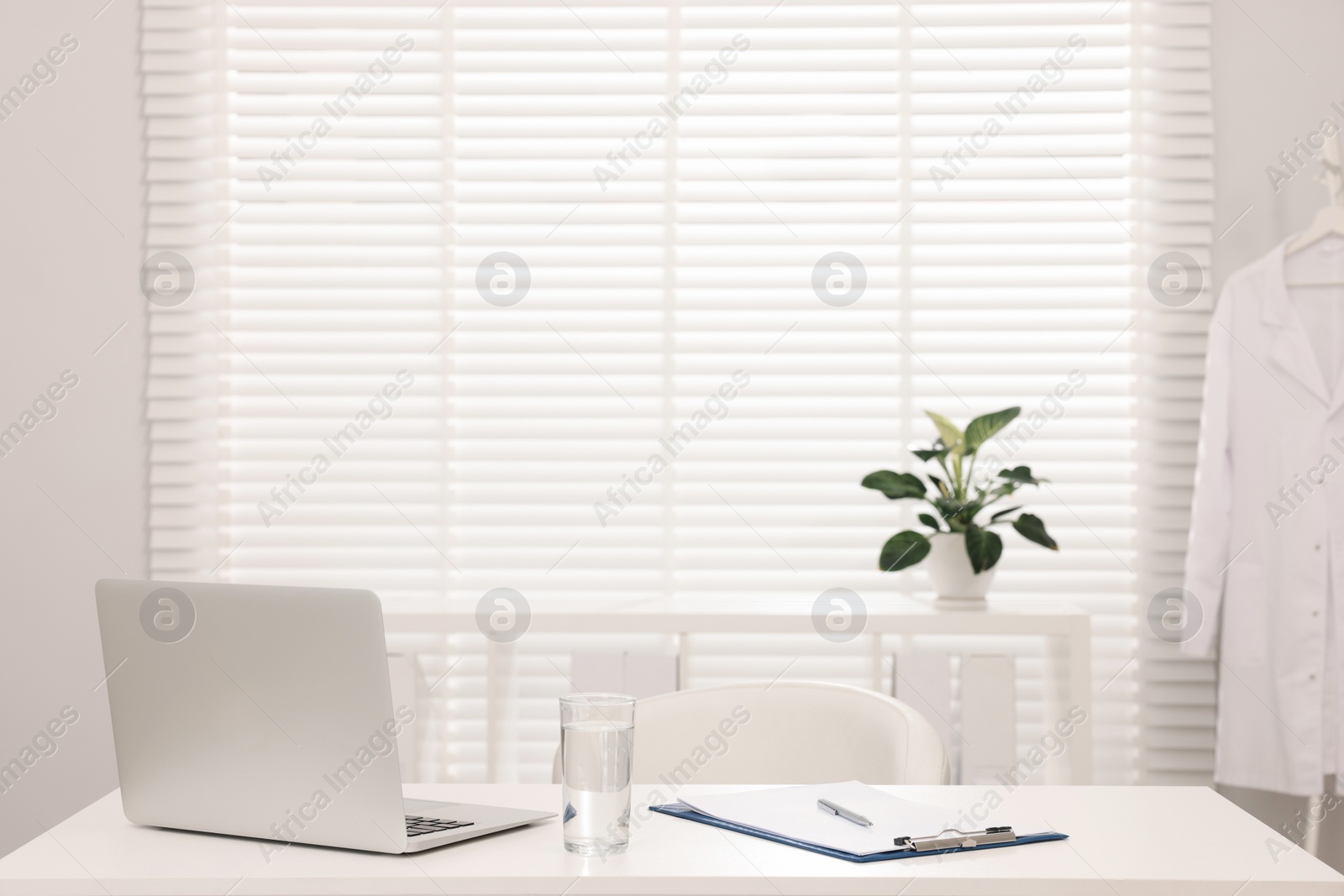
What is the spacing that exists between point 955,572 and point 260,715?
1.67 metres

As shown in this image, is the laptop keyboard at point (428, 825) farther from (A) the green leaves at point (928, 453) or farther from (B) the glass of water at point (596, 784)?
(A) the green leaves at point (928, 453)

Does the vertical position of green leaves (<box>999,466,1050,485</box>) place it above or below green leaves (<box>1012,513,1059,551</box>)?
above

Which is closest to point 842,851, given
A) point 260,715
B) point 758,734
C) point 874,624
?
point 260,715

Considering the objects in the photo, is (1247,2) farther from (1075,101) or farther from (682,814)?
(682,814)

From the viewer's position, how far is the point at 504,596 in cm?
271

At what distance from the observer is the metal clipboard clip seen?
1065 mm

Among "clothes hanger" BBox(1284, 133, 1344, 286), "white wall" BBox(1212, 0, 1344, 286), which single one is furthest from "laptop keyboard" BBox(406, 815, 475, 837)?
"white wall" BBox(1212, 0, 1344, 286)

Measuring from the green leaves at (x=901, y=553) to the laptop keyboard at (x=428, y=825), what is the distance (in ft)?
4.57

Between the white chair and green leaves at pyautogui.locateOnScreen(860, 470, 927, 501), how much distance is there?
701 mm

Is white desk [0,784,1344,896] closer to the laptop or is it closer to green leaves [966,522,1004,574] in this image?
the laptop

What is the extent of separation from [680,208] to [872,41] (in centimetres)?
61

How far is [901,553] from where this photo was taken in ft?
7.86

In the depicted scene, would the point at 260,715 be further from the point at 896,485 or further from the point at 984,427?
the point at 984,427

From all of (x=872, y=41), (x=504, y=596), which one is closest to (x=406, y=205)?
(x=504, y=596)
